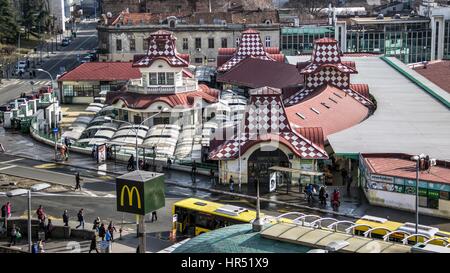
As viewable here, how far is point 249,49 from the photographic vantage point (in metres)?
81.8

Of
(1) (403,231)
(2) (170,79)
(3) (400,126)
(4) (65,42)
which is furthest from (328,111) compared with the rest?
(4) (65,42)

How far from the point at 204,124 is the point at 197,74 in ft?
85.1

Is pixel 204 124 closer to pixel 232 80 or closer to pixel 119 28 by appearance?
pixel 232 80

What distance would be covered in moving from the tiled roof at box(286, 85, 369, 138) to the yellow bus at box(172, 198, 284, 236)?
46.6 feet

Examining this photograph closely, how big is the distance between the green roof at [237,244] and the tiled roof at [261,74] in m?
45.1

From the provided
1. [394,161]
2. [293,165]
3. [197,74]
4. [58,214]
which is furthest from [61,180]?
[197,74]

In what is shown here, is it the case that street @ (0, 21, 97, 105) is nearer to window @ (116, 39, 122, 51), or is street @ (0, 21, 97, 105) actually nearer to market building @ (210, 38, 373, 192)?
window @ (116, 39, 122, 51)

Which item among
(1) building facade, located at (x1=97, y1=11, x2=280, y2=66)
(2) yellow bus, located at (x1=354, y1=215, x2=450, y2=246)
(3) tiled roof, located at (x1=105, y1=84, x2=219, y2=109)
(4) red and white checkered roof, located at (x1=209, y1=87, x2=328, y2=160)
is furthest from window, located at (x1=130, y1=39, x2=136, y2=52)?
(2) yellow bus, located at (x1=354, y1=215, x2=450, y2=246)

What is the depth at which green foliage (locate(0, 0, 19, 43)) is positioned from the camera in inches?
4437

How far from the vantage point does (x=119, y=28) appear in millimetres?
94188

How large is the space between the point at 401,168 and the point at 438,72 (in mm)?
42656

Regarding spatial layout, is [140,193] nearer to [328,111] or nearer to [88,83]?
[328,111]

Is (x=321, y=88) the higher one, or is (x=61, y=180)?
(x=321, y=88)

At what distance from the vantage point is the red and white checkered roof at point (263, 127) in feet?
145
